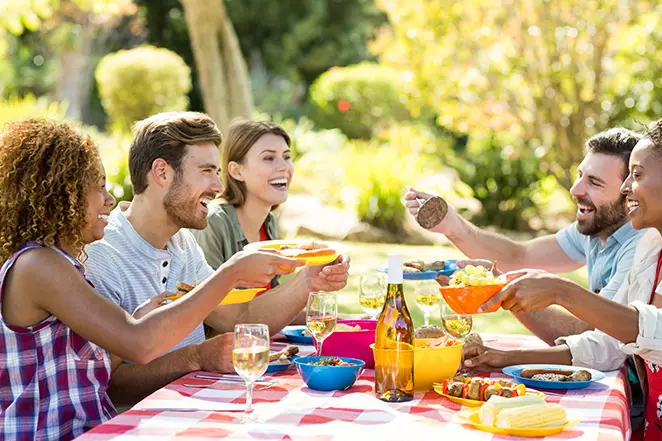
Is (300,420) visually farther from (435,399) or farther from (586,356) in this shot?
(586,356)

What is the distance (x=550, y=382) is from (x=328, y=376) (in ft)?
2.42

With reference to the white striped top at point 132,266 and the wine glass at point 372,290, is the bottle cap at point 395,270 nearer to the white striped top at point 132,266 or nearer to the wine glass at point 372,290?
the wine glass at point 372,290

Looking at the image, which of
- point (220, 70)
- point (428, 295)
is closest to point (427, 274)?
point (428, 295)

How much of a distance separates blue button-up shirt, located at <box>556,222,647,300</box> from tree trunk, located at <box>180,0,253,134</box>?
7.28 m

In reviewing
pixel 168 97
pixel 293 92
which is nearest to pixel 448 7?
pixel 168 97

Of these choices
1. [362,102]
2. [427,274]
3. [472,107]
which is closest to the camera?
[427,274]

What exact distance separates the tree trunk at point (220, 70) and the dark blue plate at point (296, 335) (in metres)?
7.35

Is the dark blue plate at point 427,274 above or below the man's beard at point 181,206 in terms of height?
below

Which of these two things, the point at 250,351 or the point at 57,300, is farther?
the point at 57,300

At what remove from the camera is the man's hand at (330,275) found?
3.81 m

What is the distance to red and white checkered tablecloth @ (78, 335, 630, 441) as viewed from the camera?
2498mm

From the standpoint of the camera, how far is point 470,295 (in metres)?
2.92

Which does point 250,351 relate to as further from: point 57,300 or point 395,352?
point 57,300

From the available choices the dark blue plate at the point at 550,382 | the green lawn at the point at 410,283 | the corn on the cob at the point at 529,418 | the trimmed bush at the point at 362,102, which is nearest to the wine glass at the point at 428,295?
the dark blue plate at the point at 550,382
